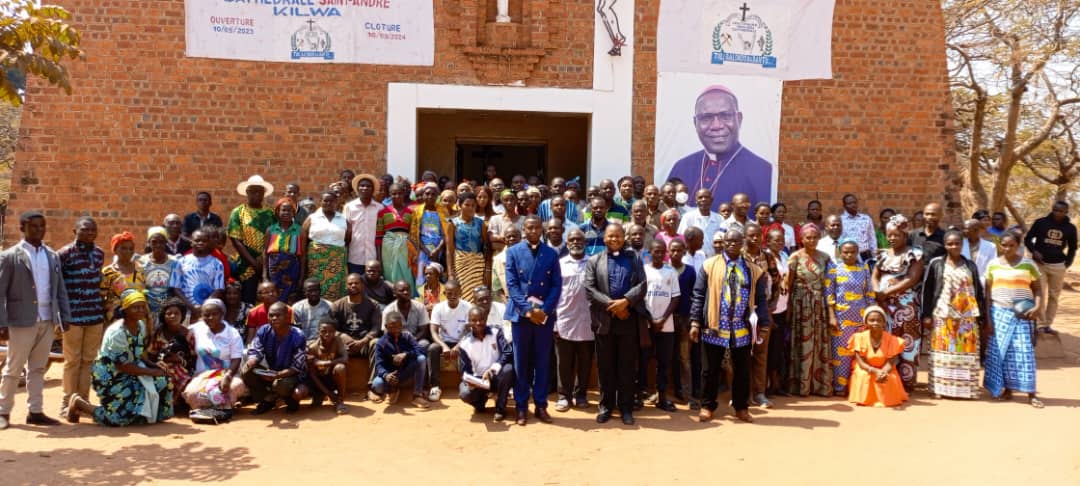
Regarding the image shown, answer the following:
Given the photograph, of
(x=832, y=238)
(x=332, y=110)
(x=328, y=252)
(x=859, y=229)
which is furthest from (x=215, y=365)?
(x=859, y=229)

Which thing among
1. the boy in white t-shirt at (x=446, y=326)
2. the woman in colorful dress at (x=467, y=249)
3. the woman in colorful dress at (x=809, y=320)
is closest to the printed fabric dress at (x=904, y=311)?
the woman in colorful dress at (x=809, y=320)

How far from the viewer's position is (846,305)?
703 centimetres

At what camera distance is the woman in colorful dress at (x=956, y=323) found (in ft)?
23.0

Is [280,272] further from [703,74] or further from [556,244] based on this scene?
[703,74]

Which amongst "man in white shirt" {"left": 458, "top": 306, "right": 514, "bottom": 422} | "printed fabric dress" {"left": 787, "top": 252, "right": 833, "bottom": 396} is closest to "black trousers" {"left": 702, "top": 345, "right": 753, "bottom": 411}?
"printed fabric dress" {"left": 787, "top": 252, "right": 833, "bottom": 396}

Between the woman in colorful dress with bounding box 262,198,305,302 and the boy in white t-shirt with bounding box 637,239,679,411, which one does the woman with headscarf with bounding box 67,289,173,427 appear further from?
the boy in white t-shirt with bounding box 637,239,679,411

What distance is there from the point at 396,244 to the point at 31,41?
332cm

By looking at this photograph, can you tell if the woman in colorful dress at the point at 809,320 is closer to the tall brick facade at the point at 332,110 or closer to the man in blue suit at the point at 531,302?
the man in blue suit at the point at 531,302

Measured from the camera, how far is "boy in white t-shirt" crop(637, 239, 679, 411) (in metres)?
6.32

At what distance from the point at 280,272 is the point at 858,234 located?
5.87 m

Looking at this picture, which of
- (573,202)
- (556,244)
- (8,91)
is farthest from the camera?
(573,202)

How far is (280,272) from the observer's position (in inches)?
286

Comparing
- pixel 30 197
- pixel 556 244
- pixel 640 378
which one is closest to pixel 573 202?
pixel 556 244

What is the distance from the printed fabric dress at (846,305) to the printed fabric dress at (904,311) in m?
0.22
